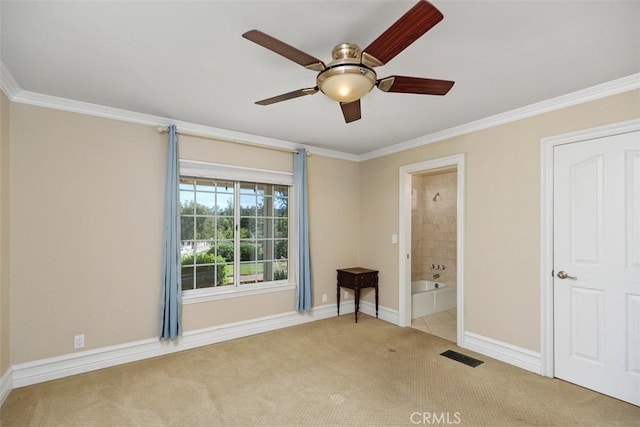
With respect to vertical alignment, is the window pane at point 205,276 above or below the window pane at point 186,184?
below

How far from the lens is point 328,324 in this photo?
428 cm

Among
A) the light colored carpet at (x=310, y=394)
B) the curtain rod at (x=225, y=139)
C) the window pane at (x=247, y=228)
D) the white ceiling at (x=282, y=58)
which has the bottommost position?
the light colored carpet at (x=310, y=394)

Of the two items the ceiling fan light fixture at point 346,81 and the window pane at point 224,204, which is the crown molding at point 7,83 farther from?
the ceiling fan light fixture at point 346,81

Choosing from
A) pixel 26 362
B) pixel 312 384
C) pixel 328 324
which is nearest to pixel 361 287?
pixel 328 324

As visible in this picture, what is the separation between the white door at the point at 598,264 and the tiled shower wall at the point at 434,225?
2759 millimetres

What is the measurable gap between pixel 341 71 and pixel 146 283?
112 inches

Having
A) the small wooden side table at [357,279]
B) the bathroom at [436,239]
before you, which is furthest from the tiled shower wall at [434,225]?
the small wooden side table at [357,279]

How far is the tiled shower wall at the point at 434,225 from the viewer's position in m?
5.60

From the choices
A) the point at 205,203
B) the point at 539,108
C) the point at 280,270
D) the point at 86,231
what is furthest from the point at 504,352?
the point at 86,231

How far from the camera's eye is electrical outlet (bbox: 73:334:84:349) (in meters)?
2.87

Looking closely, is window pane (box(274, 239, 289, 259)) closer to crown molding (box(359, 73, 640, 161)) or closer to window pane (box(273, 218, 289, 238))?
window pane (box(273, 218, 289, 238))

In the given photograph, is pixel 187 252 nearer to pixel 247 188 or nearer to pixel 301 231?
pixel 247 188

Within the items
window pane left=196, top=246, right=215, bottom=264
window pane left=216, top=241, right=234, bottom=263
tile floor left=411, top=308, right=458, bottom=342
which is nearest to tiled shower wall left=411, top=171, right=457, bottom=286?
tile floor left=411, top=308, right=458, bottom=342

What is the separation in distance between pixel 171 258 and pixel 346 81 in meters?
2.56
